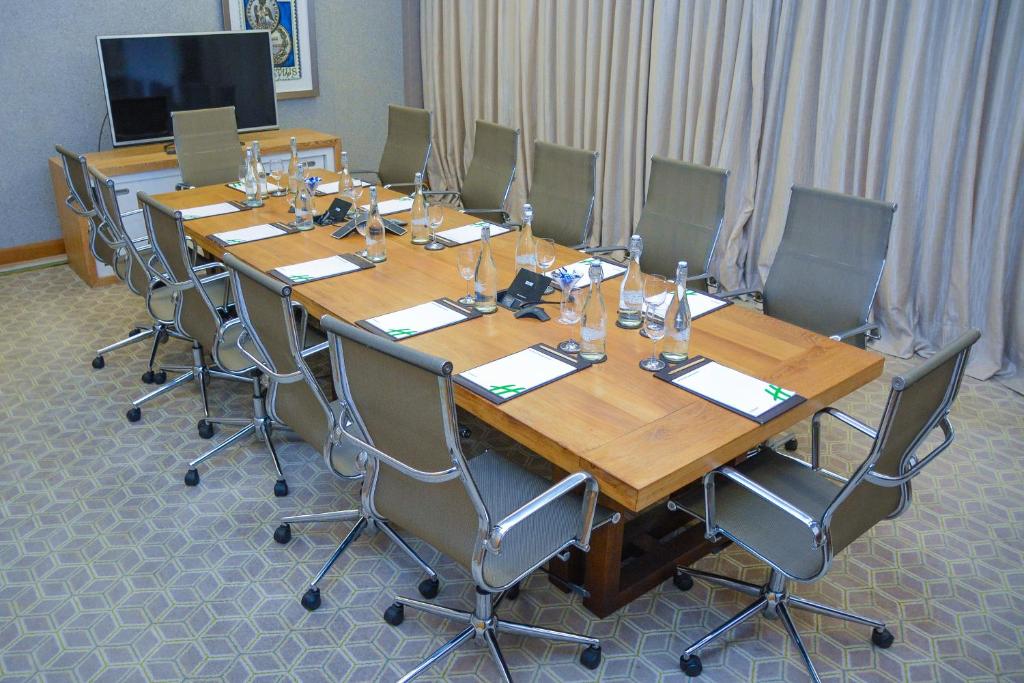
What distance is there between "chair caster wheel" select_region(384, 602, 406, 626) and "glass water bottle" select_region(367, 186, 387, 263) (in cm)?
147

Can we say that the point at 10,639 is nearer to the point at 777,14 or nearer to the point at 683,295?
the point at 683,295

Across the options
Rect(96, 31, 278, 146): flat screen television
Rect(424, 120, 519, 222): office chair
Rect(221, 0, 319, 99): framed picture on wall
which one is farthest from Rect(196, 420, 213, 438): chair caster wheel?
Rect(221, 0, 319, 99): framed picture on wall

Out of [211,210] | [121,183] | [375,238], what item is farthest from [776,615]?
[121,183]

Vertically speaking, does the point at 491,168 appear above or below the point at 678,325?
above

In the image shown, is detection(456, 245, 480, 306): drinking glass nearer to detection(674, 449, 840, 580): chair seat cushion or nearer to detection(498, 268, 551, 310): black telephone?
detection(498, 268, 551, 310): black telephone

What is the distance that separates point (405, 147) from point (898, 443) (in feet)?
13.2

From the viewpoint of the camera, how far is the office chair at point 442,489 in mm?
1963

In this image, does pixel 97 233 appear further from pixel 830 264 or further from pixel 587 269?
pixel 830 264

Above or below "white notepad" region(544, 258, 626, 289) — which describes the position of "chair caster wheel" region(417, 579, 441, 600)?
below

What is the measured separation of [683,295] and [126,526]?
219cm

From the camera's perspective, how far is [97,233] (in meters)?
4.35

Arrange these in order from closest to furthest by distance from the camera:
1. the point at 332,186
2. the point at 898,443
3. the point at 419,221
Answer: the point at 898,443 < the point at 419,221 < the point at 332,186

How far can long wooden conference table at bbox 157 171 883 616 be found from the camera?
2195mm

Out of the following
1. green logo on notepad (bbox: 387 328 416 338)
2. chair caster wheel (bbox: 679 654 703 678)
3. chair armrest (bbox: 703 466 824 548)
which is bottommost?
chair caster wheel (bbox: 679 654 703 678)
